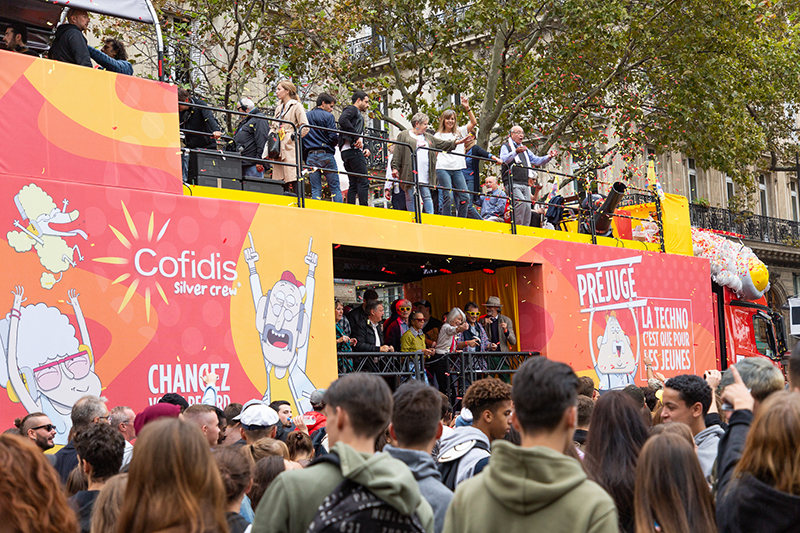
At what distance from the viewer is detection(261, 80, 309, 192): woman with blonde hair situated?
10719mm

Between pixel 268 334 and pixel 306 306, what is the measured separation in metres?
0.63

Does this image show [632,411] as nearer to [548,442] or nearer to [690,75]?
[548,442]

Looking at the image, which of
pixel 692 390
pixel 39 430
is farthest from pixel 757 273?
pixel 39 430

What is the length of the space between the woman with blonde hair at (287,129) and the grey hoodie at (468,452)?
6630mm

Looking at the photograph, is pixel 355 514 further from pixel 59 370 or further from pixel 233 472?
pixel 59 370

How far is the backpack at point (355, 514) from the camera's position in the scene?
9.49 ft

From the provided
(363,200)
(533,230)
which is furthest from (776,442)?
(533,230)

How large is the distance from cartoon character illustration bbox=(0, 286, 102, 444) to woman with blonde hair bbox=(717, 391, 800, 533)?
628 cm

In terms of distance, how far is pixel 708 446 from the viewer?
4641mm

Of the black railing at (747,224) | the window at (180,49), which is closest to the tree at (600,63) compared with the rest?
the window at (180,49)

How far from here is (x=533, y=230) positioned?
1361 centimetres

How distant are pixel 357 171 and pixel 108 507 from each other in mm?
8667

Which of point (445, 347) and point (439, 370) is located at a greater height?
point (445, 347)

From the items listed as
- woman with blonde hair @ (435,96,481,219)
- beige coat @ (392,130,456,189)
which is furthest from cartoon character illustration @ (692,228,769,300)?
beige coat @ (392,130,456,189)
